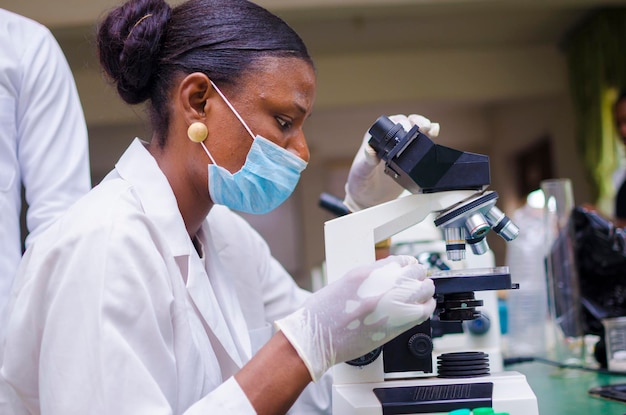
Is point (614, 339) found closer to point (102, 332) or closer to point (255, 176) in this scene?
point (255, 176)

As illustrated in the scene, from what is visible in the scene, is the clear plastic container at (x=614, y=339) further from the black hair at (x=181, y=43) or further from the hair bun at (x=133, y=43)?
the hair bun at (x=133, y=43)

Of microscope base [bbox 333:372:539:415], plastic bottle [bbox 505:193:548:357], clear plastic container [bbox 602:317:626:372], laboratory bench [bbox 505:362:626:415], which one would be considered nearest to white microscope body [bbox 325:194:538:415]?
microscope base [bbox 333:372:539:415]

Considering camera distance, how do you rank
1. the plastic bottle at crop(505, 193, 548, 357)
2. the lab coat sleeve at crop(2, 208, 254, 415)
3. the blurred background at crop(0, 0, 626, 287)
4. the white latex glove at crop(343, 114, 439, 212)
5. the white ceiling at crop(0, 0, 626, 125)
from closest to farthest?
the lab coat sleeve at crop(2, 208, 254, 415) < the white latex glove at crop(343, 114, 439, 212) < the plastic bottle at crop(505, 193, 548, 357) < the white ceiling at crop(0, 0, 626, 125) < the blurred background at crop(0, 0, 626, 287)

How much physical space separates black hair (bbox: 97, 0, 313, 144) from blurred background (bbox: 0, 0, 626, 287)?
3111 millimetres

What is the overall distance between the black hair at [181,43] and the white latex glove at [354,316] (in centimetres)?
48

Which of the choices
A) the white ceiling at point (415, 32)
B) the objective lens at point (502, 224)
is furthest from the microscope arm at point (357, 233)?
the white ceiling at point (415, 32)

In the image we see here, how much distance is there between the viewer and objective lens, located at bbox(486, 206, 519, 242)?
1025 millimetres

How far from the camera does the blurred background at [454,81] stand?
17.1 ft

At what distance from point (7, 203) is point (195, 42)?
24.0 inches

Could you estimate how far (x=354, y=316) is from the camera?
886 millimetres

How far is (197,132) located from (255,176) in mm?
134

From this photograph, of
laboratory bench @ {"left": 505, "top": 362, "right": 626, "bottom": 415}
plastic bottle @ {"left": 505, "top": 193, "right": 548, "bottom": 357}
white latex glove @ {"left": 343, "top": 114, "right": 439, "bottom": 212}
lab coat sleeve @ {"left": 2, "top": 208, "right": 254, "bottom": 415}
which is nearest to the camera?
lab coat sleeve @ {"left": 2, "top": 208, "right": 254, "bottom": 415}

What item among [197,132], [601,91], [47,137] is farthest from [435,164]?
[601,91]

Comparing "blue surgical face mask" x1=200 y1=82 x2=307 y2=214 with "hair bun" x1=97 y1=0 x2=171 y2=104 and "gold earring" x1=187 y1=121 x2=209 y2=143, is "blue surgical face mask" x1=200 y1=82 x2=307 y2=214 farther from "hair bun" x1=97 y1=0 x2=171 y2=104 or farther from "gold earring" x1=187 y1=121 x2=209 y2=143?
"hair bun" x1=97 y1=0 x2=171 y2=104
